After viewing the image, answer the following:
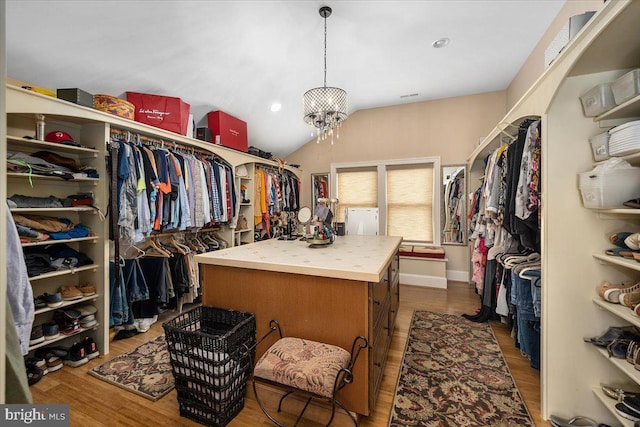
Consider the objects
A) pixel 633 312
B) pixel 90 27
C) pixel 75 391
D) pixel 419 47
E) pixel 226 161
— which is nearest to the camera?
pixel 633 312

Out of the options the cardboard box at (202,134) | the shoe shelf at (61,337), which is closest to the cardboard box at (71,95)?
the cardboard box at (202,134)

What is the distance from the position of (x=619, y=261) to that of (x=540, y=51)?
2.63m

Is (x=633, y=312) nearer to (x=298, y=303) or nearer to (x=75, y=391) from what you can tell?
(x=298, y=303)

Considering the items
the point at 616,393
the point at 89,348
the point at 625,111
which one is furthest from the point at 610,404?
the point at 89,348

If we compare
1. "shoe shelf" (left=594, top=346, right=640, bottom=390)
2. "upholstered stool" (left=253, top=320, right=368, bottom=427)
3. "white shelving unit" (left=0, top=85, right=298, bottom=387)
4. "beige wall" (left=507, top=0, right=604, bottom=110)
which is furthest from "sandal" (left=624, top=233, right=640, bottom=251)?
"white shelving unit" (left=0, top=85, right=298, bottom=387)

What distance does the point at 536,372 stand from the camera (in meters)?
1.97

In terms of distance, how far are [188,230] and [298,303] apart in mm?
2305

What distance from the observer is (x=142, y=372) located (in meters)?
1.96

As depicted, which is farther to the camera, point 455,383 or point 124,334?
point 124,334

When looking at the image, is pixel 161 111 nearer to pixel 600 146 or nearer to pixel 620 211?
pixel 600 146

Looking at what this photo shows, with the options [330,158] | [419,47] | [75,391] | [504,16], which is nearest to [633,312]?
[504,16]

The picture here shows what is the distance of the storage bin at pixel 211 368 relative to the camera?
1429 millimetres

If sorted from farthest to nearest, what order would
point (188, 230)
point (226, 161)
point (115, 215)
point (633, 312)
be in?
point (226, 161)
point (188, 230)
point (115, 215)
point (633, 312)

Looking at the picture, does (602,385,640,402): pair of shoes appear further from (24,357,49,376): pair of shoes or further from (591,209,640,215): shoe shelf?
(24,357,49,376): pair of shoes
